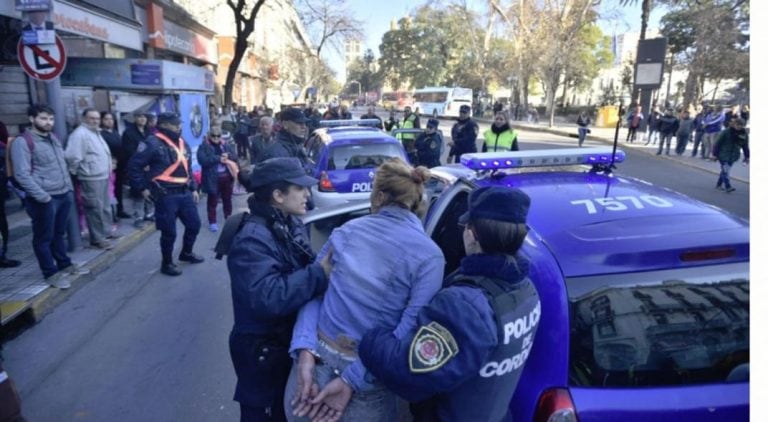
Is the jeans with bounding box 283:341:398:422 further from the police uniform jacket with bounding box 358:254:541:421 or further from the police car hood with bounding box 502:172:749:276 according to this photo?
the police car hood with bounding box 502:172:749:276

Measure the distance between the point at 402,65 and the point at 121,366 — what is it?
7598cm

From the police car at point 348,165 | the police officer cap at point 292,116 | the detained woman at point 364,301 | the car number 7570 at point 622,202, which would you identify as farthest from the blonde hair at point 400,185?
the police car at point 348,165

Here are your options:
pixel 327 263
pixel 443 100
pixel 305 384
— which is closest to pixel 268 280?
pixel 327 263

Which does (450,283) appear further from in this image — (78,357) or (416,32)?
(416,32)

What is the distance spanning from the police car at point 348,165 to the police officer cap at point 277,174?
459 cm

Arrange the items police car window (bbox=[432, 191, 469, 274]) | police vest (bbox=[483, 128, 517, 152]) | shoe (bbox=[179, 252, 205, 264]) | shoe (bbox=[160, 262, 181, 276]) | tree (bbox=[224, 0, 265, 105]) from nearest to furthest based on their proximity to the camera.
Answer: police car window (bbox=[432, 191, 469, 274]) → shoe (bbox=[160, 262, 181, 276]) → shoe (bbox=[179, 252, 205, 264]) → police vest (bbox=[483, 128, 517, 152]) → tree (bbox=[224, 0, 265, 105])

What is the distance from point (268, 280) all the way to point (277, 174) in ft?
1.56

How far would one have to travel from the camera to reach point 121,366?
3828 millimetres

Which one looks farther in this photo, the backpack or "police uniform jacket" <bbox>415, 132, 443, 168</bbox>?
"police uniform jacket" <bbox>415, 132, 443, 168</bbox>

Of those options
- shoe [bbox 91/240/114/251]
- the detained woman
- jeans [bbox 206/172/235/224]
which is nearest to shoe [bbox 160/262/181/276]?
shoe [bbox 91/240/114/251]

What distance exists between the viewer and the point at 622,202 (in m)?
2.19

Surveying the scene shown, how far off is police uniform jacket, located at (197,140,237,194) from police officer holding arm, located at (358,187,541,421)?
6.32 metres

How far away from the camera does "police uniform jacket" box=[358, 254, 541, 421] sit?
1.42 metres

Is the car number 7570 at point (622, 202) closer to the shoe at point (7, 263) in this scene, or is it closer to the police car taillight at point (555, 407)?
the police car taillight at point (555, 407)
